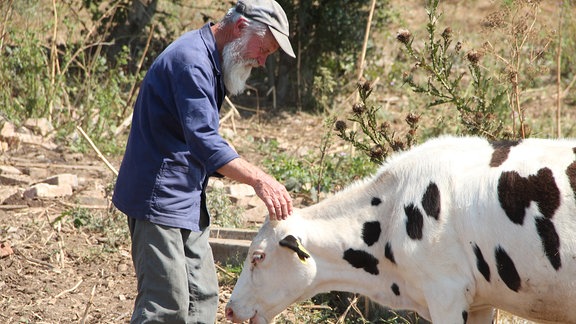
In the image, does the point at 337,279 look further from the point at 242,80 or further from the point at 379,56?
the point at 379,56

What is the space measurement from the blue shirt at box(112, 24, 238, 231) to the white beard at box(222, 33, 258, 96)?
0.04 metres

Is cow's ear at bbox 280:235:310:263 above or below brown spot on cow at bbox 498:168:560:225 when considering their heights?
below

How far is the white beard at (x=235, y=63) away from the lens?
4.58 m

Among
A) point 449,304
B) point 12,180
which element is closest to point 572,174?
point 449,304

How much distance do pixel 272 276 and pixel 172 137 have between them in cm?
95

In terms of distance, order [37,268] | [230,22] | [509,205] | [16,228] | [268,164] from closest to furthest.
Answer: [509,205], [230,22], [37,268], [16,228], [268,164]

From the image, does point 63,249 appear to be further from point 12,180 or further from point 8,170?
point 8,170

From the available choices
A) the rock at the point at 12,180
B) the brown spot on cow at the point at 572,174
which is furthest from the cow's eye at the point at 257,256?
the rock at the point at 12,180

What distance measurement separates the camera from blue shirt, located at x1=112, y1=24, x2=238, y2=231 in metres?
4.40

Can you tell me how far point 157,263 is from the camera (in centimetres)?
455

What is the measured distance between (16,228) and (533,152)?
4380 millimetres

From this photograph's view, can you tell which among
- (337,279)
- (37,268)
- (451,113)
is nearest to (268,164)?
(451,113)

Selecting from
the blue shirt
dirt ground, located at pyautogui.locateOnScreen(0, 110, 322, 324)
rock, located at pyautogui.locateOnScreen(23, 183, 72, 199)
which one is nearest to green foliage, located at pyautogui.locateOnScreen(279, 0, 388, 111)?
dirt ground, located at pyautogui.locateOnScreen(0, 110, 322, 324)

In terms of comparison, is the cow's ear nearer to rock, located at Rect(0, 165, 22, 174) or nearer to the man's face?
the man's face
